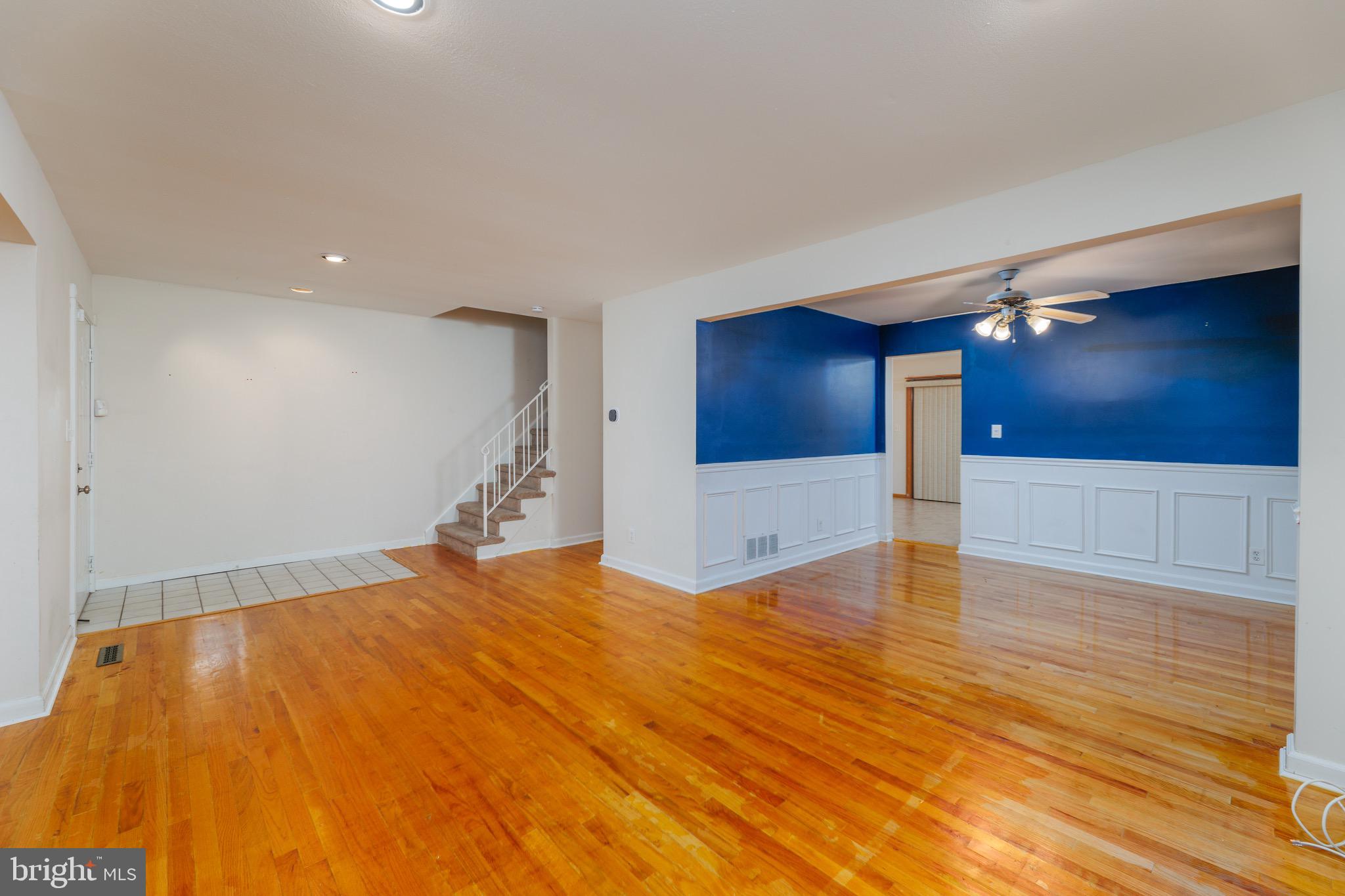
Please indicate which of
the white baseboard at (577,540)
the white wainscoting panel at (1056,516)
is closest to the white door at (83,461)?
the white baseboard at (577,540)

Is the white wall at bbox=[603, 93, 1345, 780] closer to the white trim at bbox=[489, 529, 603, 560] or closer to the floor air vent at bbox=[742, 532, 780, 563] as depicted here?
the floor air vent at bbox=[742, 532, 780, 563]

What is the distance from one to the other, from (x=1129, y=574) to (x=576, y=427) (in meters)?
5.44

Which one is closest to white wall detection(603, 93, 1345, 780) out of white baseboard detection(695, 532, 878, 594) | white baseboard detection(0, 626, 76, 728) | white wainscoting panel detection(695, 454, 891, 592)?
white wainscoting panel detection(695, 454, 891, 592)

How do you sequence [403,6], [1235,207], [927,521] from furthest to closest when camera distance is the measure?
[927,521] → [1235,207] → [403,6]

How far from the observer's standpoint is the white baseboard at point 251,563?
15.5 feet

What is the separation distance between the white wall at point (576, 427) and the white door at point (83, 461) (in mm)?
3623

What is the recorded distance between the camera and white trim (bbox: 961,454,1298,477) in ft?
14.2

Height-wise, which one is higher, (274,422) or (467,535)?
(274,422)

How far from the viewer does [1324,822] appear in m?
1.87

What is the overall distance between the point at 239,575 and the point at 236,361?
6.45 feet

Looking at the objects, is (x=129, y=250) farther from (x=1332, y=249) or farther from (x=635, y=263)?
(x=1332, y=249)

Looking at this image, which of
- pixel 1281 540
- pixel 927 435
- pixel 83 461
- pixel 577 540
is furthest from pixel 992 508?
pixel 83 461

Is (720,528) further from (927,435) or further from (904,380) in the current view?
(904,380)

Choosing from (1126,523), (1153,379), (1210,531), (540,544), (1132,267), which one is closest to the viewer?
(1132,267)
